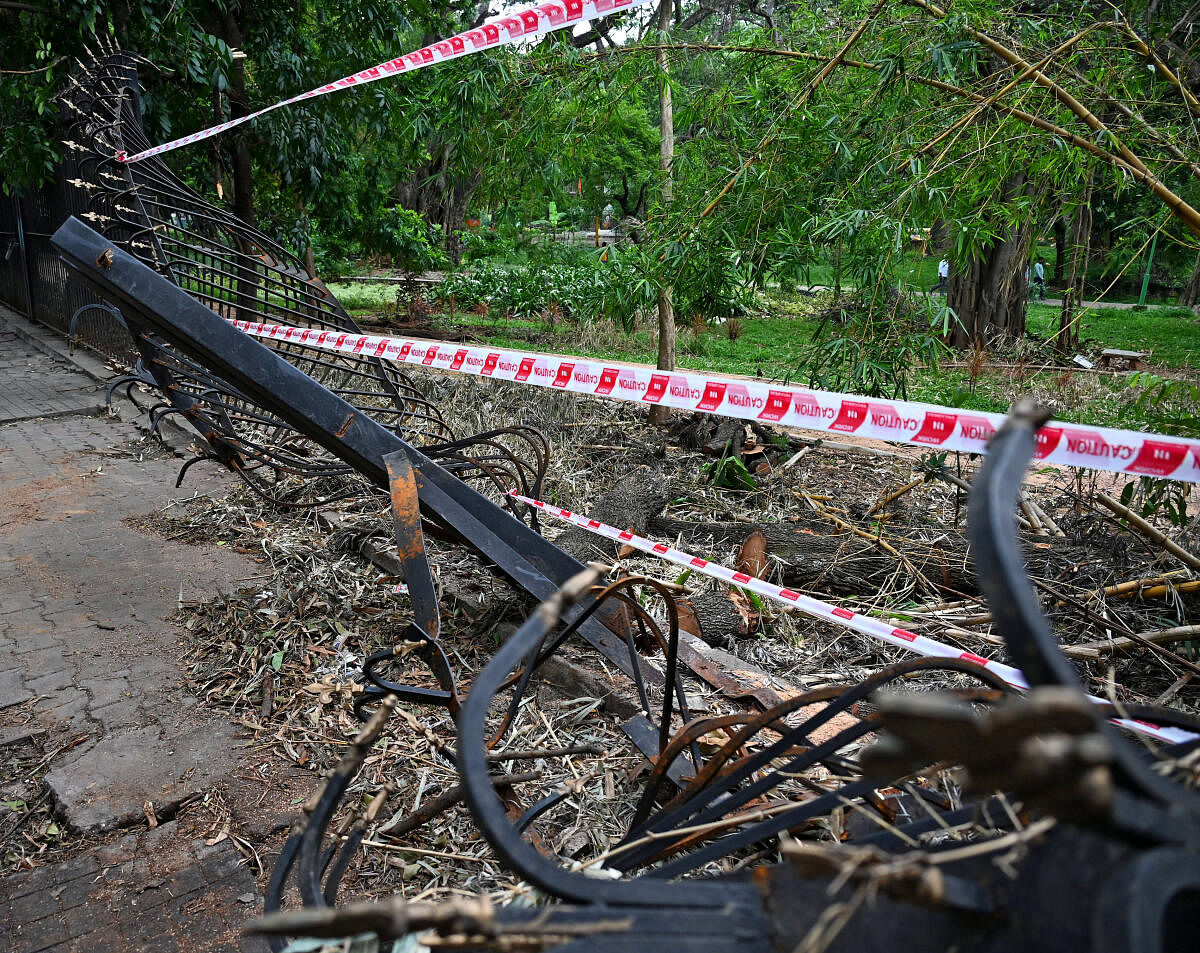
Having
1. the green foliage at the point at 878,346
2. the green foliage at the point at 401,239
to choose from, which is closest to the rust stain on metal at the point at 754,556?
the green foliage at the point at 878,346

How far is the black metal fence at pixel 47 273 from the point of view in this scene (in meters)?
9.97

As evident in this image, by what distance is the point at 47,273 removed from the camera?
1197cm

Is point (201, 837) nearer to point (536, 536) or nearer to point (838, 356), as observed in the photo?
point (536, 536)

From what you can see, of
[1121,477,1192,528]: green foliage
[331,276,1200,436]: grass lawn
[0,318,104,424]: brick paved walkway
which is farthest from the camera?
[331,276,1200,436]: grass lawn

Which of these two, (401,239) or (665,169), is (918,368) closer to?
(665,169)

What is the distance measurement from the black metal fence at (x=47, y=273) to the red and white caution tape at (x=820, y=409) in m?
7.33

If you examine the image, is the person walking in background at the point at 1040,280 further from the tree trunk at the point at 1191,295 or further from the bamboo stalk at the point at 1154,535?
the bamboo stalk at the point at 1154,535

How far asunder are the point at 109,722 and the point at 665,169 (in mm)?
5473

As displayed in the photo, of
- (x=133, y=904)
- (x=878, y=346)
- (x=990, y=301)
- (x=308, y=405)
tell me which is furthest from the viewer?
(x=990, y=301)

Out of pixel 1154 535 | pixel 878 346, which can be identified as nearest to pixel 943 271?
pixel 878 346

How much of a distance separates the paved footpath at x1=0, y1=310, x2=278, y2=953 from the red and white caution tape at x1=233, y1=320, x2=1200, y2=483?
155 centimetres

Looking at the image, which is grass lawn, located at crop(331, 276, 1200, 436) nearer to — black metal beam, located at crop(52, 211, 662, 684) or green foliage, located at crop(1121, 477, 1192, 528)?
green foliage, located at crop(1121, 477, 1192, 528)

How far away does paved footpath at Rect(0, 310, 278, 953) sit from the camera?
225 centimetres

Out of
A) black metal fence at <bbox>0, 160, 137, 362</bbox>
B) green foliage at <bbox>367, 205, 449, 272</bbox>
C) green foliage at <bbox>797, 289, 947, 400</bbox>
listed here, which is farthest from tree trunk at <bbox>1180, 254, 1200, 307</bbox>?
black metal fence at <bbox>0, 160, 137, 362</bbox>
